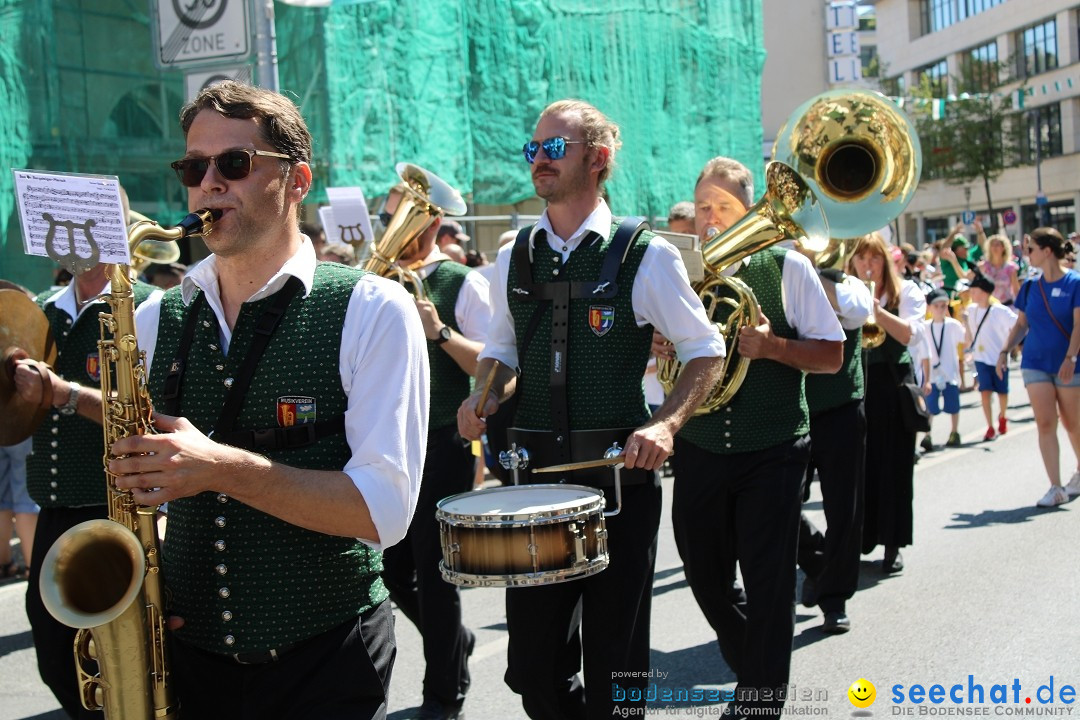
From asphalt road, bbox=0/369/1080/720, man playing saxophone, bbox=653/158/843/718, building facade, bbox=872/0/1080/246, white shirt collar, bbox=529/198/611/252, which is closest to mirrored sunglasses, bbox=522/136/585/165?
white shirt collar, bbox=529/198/611/252

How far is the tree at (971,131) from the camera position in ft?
141

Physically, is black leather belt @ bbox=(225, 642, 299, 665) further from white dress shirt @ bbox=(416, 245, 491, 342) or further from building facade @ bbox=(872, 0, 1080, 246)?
building facade @ bbox=(872, 0, 1080, 246)

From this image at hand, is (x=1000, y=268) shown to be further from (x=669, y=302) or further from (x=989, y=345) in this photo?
(x=669, y=302)

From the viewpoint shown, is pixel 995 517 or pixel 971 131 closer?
pixel 995 517

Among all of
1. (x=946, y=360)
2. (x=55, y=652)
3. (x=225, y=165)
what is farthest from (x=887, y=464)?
(x=946, y=360)

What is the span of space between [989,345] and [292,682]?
1085 centimetres

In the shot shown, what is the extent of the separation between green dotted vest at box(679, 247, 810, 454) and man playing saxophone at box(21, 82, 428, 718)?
2242 mm

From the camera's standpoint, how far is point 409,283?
5285 millimetres

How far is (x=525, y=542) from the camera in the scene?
3152mm

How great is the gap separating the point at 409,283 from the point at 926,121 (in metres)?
42.2

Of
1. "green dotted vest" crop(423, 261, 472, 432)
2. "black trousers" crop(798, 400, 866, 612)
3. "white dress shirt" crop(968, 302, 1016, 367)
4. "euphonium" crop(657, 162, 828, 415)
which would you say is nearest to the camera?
"euphonium" crop(657, 162, 828, 415)

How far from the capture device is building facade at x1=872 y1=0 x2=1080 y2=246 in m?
46.3

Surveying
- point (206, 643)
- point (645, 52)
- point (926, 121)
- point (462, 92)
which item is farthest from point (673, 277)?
point (926, 121)

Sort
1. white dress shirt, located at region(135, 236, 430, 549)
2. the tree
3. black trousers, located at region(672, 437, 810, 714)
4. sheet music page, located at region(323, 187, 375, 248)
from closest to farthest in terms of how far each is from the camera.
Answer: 1. white dress shirt, located at region(135, 236, 430, 549)
2. black trousers, located at region(672, 437, 810, 714)
3. sheet music page, located at region(323, 187, 375, 248)
4. the tree
